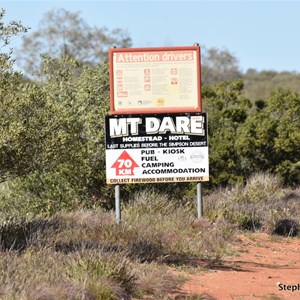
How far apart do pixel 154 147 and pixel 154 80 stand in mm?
1252

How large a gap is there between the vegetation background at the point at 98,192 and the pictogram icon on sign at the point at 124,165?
29.9 inches

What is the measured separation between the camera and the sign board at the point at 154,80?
50.7 ft

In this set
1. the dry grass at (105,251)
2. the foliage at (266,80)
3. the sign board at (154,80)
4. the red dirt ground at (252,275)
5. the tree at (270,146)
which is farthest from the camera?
the foliage at (266,80)

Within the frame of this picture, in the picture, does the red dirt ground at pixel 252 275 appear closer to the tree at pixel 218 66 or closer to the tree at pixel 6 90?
the tree at pixel 6 90

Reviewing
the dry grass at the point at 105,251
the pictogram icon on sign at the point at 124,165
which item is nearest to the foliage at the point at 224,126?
the dry grass at the point at 105,251

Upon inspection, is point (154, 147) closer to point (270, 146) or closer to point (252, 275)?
point (252, 275)

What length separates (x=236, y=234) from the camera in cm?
1564

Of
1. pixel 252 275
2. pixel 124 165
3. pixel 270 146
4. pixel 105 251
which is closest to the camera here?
pixel 105 251

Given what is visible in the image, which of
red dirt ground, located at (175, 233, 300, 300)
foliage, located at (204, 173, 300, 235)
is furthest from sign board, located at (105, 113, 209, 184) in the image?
red dirt ground, located at (175, 233, 300, 300)

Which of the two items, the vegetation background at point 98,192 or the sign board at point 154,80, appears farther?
the sign board at point 154,80

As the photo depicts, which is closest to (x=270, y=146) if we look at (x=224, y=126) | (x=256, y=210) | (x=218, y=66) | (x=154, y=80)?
(x=224, y=126)

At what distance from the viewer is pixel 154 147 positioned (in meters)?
15.4

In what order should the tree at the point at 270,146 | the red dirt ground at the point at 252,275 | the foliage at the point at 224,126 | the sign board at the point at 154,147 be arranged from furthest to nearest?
the tree at the point at 270,146 → the foliage at the point at 224,126 → the sign board at the point at 154,147 → the red dirt ground at the point at 252,275

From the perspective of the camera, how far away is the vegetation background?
10164mm
